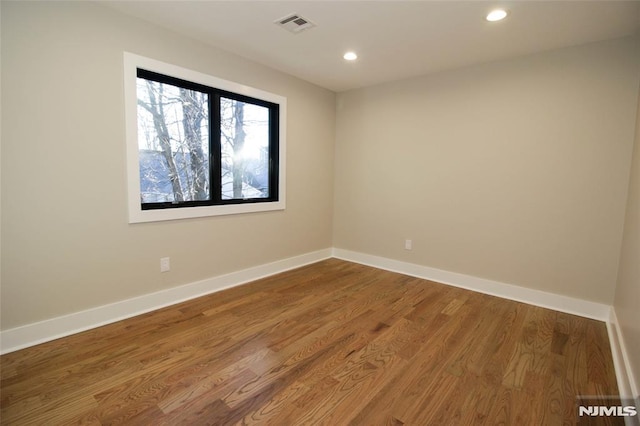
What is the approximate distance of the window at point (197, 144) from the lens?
2.57m

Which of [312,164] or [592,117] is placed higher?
[592,117]

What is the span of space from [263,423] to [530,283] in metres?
2.84

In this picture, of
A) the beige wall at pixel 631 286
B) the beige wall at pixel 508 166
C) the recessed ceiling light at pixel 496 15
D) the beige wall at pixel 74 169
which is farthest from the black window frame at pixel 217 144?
the beige wall at pixel 631 286

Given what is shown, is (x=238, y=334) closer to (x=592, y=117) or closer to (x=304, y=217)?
(x=304, y=217)

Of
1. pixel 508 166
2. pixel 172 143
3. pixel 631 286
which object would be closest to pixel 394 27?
pixel 508 166

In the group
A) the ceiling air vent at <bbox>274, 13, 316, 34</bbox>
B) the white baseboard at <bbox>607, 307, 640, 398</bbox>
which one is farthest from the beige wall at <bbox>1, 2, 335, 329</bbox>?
the white baseboard at <bbox>607, 307, 640, 398</bbox>

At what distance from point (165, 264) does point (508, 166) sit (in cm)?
345

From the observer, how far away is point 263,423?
4.92 feet

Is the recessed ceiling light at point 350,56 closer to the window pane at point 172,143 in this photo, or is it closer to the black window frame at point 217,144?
the black window frame at point 217,144

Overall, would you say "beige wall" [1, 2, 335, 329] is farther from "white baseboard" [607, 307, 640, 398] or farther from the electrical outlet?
"white baseboard" [607, 307, 640, 398]

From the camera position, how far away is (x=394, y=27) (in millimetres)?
2482

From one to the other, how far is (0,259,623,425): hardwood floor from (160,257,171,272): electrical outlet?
37 cm

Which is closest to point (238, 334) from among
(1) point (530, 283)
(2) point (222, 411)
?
(2) point (222, 411)

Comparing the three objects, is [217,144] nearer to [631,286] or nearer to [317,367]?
[317,367]
